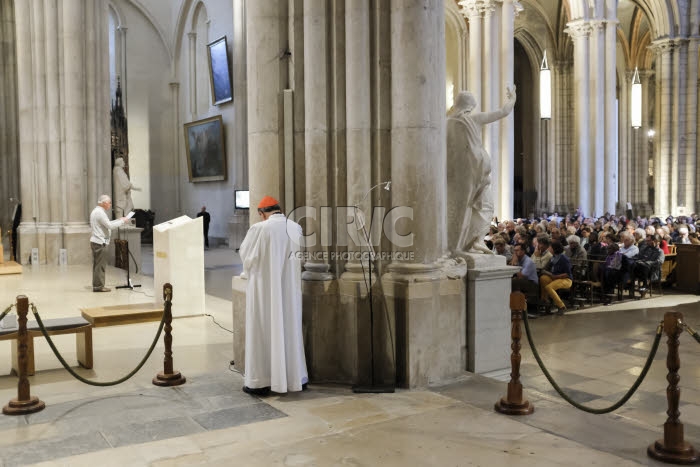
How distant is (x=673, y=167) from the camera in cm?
2644

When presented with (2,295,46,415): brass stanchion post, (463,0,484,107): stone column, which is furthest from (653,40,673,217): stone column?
(2,295,46,415): brass stanchion post

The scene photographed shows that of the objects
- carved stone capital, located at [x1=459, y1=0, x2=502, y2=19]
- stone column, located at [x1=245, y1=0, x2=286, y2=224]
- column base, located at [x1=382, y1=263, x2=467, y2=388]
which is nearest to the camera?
column base, located at [x1=382, y1=263, x2=467, y2=388]

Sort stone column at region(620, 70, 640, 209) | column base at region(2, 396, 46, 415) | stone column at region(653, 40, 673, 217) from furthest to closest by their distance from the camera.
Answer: stone column at region(620, 70, 640, 209)
stone column at region(653, 40, 673, 217)
column base at region(2, 396, 46, 415)

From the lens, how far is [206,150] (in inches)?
932

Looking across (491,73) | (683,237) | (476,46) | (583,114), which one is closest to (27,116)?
(476,46)

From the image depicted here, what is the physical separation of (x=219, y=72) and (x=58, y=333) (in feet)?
57.4

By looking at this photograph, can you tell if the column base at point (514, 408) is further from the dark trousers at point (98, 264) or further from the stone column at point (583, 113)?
the stone column at point (583, 113)

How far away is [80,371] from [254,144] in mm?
2840

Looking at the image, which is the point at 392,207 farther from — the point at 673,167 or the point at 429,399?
the point at 673,167

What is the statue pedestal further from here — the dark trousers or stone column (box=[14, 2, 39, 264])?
stone column (box=[14, 2, 39, 264])

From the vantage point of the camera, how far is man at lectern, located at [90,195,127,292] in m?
11.6

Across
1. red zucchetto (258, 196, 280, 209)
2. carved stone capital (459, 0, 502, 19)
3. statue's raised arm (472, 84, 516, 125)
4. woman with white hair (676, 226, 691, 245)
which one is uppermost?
carved stone capital (459, 0, 502, 19)

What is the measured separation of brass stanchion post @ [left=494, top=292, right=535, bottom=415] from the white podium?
17.5ft

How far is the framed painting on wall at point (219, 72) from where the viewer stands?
22.0m
